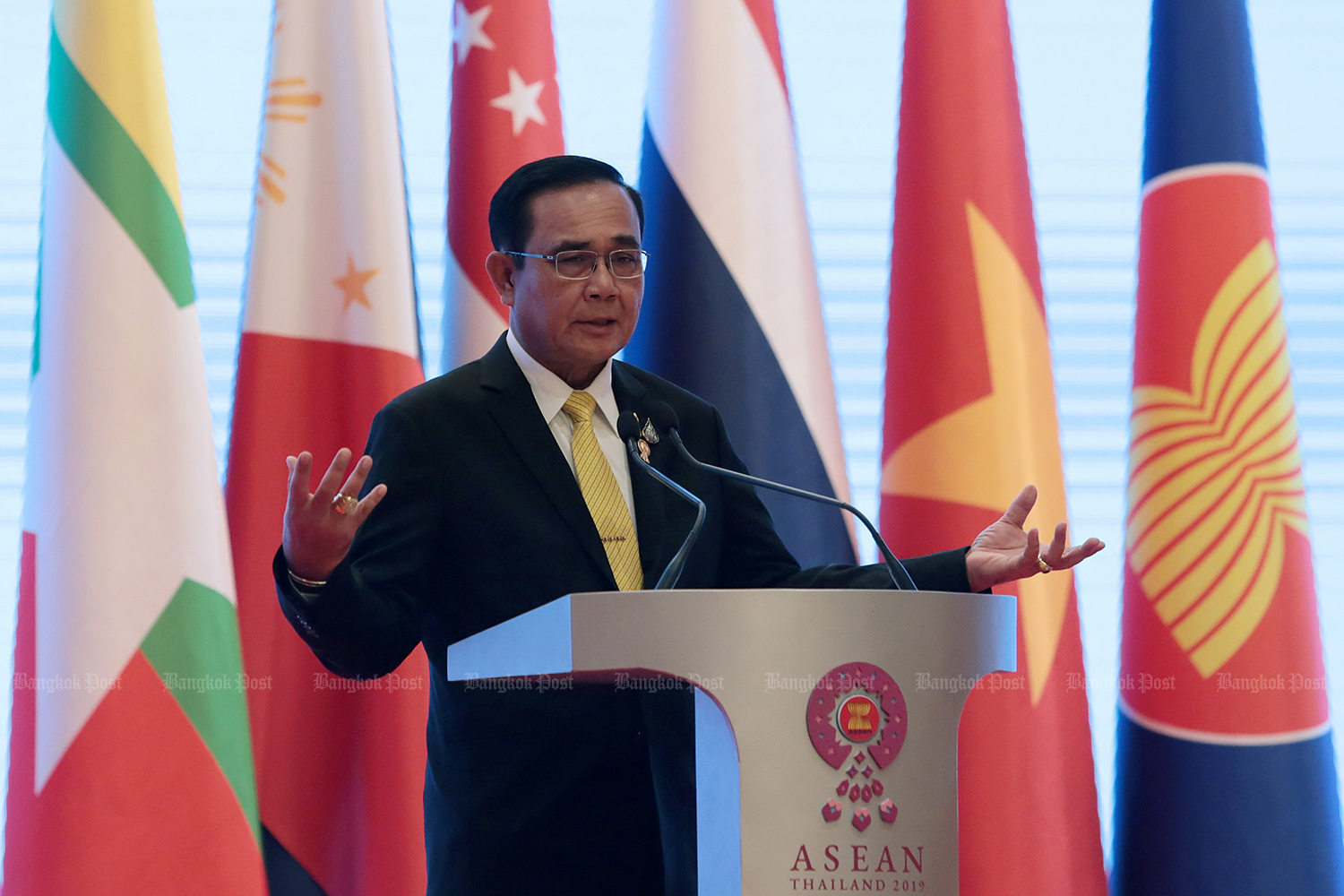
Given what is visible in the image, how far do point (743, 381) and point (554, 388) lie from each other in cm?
92

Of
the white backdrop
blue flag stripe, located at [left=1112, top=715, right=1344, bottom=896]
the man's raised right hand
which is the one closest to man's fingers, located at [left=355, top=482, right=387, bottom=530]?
the man's raised right hand

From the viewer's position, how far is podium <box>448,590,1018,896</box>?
86 centimetres

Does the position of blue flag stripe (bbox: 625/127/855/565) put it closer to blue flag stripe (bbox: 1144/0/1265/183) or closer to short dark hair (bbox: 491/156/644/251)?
short dark hair (bbox: 491/156/644/251)

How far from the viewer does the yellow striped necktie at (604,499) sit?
1380 millimetres

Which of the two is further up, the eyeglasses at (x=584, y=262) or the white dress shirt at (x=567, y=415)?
the eyeglasses at (x=584, y=262)

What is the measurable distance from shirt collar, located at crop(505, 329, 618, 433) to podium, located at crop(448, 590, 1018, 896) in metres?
0.60

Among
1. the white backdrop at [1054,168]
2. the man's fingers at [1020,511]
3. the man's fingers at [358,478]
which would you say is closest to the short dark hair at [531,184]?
the man's fingers at [358,478]

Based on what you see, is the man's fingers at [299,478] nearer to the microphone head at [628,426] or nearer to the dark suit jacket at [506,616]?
the dark suit jacket at [506,616]

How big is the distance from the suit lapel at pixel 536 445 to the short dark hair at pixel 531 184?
17 cm

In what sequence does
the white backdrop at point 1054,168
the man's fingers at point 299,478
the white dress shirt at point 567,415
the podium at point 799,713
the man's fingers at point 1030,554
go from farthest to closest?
the white backdrop at point 1054,168 < the white dress shirt at point 567,415 < the man's fingers at point 1030,554 < the man's fingers at point 299,478 < the podium at point 799,713

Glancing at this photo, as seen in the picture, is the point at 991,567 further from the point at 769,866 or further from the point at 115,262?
the point at 115,262

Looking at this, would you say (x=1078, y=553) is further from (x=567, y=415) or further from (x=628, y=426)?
(x=567, y=415)

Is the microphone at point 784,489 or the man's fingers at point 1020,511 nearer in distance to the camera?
the microphone at point 784,489

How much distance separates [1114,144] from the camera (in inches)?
117
